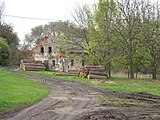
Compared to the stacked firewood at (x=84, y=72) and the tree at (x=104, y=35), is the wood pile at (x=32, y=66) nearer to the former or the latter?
the stacked firewood at (x=84, y=72)

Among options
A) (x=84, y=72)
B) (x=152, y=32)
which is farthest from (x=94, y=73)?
(x=152, y=32)

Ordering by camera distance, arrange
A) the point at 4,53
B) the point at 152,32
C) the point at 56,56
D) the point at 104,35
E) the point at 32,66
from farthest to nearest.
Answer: the point at 56,56
the point at 4,53
the point at 32,66
the point at 104,35
the point at 152,32

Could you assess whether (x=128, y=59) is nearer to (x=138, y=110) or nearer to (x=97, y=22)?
(x=97, y=22)

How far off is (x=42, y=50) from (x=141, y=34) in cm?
3324

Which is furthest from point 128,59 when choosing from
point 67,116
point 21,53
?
point 21,53

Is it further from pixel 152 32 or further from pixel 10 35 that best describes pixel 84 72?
pixel 10 35

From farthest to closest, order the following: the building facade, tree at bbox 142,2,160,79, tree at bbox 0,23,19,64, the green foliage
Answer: tree at bbox 0,23,19,64 < the green foliage < the building facade < tree at bbox 142,2,160,79

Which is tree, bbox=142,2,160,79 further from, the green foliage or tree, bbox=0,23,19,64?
tree, bbox=0,23,19,64

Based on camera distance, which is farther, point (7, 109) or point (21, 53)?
point (21, 53)

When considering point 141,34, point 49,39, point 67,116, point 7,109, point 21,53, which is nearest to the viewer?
point 67,116

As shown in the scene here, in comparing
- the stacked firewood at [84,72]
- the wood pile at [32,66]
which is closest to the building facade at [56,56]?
the wood pile at [32,66]

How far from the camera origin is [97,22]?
3772 centimetres

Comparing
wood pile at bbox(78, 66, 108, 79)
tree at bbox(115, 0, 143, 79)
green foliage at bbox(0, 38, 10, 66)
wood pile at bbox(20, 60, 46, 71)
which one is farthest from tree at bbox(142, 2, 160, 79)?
green foliage at bbox(0, 38, 10, 66)

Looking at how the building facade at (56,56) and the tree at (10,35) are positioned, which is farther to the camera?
the tree at (10,35)
